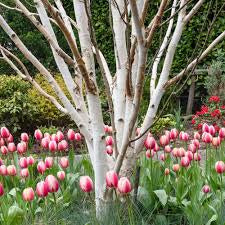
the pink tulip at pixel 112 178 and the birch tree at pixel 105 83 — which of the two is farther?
the birch tree at pixel 105 83

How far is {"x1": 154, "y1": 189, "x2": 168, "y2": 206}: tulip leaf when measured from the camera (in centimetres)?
321

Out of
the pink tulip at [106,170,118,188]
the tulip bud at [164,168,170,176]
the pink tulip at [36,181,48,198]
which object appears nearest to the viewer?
the pink tulip at [106,170,118,188]

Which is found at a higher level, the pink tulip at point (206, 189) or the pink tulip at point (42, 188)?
the pink tulip at point (42, 188)

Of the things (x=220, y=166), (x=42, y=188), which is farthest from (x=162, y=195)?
(x=42, y=188)

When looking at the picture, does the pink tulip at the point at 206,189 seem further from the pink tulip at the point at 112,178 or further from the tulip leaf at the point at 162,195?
the pink tulip at the point at 112,178

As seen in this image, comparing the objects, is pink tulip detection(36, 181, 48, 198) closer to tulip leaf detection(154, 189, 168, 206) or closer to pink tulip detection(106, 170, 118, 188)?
pink tulip detection(106, 170, 118, 188)

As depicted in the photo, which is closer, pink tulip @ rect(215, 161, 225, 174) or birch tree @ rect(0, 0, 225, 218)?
birch tree @ rect(0, 0, 225, 218)

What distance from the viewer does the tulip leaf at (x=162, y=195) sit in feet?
10.5

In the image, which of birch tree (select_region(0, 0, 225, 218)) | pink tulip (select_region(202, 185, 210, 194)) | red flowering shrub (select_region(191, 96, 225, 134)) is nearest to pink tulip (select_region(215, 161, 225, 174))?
pink tulip (select_region(202, 185, 210, 194))

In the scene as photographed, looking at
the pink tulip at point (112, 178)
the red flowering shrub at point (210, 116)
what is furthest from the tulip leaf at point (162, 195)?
the red flowering shrub at point (210, 116)

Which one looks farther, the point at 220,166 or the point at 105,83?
the point at 220,166

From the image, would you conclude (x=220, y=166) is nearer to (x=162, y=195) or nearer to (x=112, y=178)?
(x=162, y=195)

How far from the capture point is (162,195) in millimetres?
3258

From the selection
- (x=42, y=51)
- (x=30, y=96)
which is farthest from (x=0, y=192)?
(x=42, y=51)
